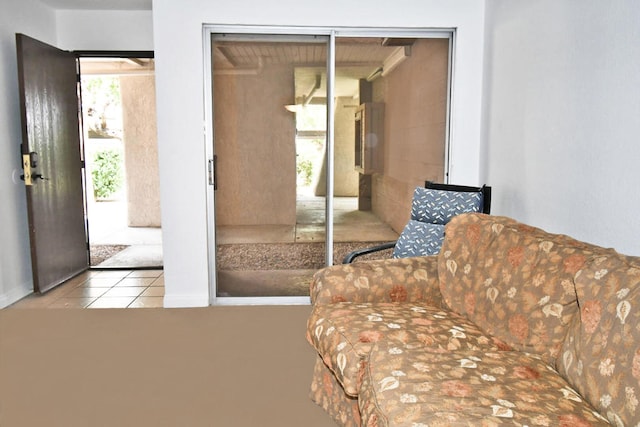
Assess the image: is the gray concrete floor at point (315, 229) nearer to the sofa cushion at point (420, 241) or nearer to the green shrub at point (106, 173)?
the sofa cushion at point (420, 241)

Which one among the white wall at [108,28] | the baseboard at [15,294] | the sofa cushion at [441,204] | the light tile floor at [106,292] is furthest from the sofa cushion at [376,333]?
the white wall at [108,28]

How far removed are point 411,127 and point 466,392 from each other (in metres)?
2.76

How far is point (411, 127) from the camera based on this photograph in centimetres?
388

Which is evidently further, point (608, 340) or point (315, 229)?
point (315, 229)

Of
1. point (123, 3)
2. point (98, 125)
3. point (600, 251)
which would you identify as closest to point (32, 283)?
point (123, 3)

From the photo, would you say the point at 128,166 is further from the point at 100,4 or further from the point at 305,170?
the point at 305,170

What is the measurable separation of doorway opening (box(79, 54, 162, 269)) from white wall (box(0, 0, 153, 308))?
45.8 inches

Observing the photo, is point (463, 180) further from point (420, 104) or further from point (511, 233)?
point (511, 233)

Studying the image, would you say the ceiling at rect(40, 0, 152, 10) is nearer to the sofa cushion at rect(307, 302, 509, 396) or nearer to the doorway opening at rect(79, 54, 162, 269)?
the doorway opening at rect(79, 54, 162, 269)

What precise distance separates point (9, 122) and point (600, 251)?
427 centimetres

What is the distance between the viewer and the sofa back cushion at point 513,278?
1701mm

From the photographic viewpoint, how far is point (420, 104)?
12.7 ft

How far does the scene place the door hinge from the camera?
12.5 ft

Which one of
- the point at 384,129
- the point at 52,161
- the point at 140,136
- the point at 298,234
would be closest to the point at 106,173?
the point at 140,136
